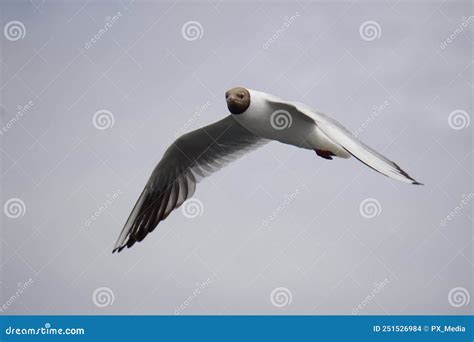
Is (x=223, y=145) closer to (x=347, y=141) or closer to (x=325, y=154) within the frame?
(x=325, y=154)

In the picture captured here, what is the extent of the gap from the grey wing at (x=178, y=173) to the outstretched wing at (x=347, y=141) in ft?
2.83

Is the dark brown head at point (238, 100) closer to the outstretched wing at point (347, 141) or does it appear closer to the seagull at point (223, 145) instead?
the seagull at point (223, 145)

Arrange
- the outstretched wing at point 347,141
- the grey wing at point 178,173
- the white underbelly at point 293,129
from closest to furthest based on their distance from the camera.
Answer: the outstretched wing at point 347,141 → the white underbelly at point 293,129 → the grey wing at point 178,173

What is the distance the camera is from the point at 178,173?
14.9 feet

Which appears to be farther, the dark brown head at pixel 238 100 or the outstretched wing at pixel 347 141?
the dark brown head at pixel 238 100

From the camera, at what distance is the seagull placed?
364 cm

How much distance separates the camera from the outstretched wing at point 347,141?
2.87 metres

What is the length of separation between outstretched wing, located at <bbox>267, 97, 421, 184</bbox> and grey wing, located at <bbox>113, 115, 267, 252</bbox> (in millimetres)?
863

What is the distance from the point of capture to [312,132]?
365cm

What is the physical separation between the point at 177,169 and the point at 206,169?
0.20 meters

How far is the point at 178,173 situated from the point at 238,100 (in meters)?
1.07

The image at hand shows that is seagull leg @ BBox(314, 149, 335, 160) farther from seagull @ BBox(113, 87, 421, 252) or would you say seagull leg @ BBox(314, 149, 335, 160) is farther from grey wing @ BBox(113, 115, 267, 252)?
grey wing @ BBox(113, 115, 267, 252)

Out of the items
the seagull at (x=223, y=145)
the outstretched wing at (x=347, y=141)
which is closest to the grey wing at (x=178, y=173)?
the seagull at (x=223, y=145)
